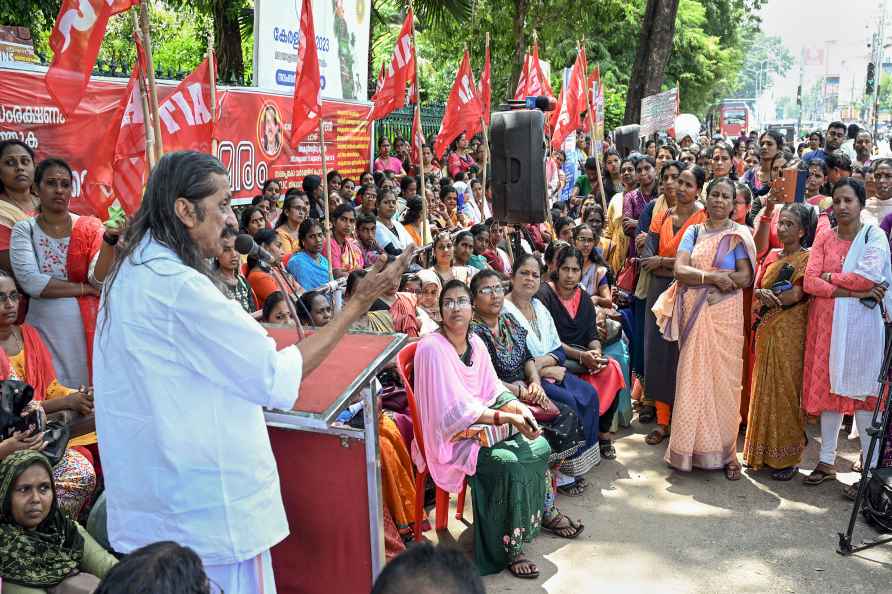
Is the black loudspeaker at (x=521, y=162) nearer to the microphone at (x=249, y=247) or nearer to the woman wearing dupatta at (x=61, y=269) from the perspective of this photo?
the woman wearing dupatta at (x=61, y=269)

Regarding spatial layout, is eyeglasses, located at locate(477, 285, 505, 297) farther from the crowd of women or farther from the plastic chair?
A: the plastic chair

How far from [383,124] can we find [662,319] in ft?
26.4

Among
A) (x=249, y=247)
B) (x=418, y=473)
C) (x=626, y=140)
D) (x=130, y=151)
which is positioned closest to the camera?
(x=249, y=247)

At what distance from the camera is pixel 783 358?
5.34m

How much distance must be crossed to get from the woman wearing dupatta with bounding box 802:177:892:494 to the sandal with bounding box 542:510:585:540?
177 cm

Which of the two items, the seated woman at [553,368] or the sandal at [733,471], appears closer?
the seated woman at [553,368]

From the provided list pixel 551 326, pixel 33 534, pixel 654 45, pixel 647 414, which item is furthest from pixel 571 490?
pixel 654 45

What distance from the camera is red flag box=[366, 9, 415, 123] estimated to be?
8.09 metres

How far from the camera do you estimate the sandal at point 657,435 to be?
19.8ft

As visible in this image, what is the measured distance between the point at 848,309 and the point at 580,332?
5.55 feet

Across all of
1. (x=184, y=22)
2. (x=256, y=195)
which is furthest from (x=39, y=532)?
(x=184, y=22)

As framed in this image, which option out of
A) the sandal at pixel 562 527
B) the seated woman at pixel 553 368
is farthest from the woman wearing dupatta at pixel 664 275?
the sandal at pixel 562 527

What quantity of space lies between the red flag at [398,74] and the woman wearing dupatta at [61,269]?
4454mm

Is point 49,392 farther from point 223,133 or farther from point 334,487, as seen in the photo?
point 223,133
